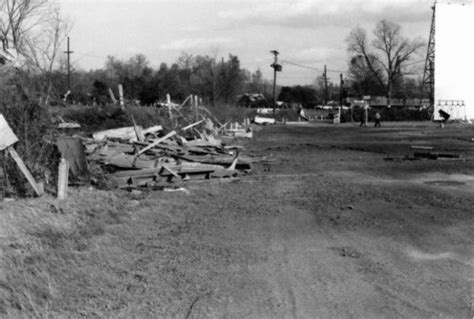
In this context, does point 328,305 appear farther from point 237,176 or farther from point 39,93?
point 237,176

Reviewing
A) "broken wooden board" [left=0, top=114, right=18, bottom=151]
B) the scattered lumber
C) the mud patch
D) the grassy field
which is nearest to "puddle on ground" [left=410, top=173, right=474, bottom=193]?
the grassy field

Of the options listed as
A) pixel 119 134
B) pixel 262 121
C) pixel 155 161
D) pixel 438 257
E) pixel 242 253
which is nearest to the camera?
pixel 438 257

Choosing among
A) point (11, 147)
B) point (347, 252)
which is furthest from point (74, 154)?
point (347, 252)

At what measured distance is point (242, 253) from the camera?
771cm

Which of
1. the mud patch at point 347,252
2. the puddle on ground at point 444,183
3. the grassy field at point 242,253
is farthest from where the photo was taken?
the puddle on ground at point 444,183

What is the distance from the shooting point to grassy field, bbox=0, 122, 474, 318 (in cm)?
566

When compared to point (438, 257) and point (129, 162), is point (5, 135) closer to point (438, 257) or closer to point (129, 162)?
point (129, 162)

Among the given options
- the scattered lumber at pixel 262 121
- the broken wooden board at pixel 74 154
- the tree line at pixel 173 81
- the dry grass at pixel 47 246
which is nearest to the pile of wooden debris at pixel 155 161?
the broken wooden board at pixel 74 154

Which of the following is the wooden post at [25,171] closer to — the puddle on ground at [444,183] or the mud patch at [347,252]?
the mud patch at [347,252]

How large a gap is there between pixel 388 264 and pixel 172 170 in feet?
28.4

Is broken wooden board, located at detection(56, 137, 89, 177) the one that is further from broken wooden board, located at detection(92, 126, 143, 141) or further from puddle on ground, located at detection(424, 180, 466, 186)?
Answer: puddle on ground, located at detection(424, 180, 466, 186)

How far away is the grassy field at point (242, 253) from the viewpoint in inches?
223

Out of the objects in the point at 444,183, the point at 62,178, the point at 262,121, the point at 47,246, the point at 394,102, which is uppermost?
the point at 394,102

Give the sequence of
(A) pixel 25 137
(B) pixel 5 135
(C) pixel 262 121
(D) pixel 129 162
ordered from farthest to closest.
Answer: (C) pixel 262 121, (D) pixel 129 162, (A) pixel 25 137, (B) pixel 5 135
